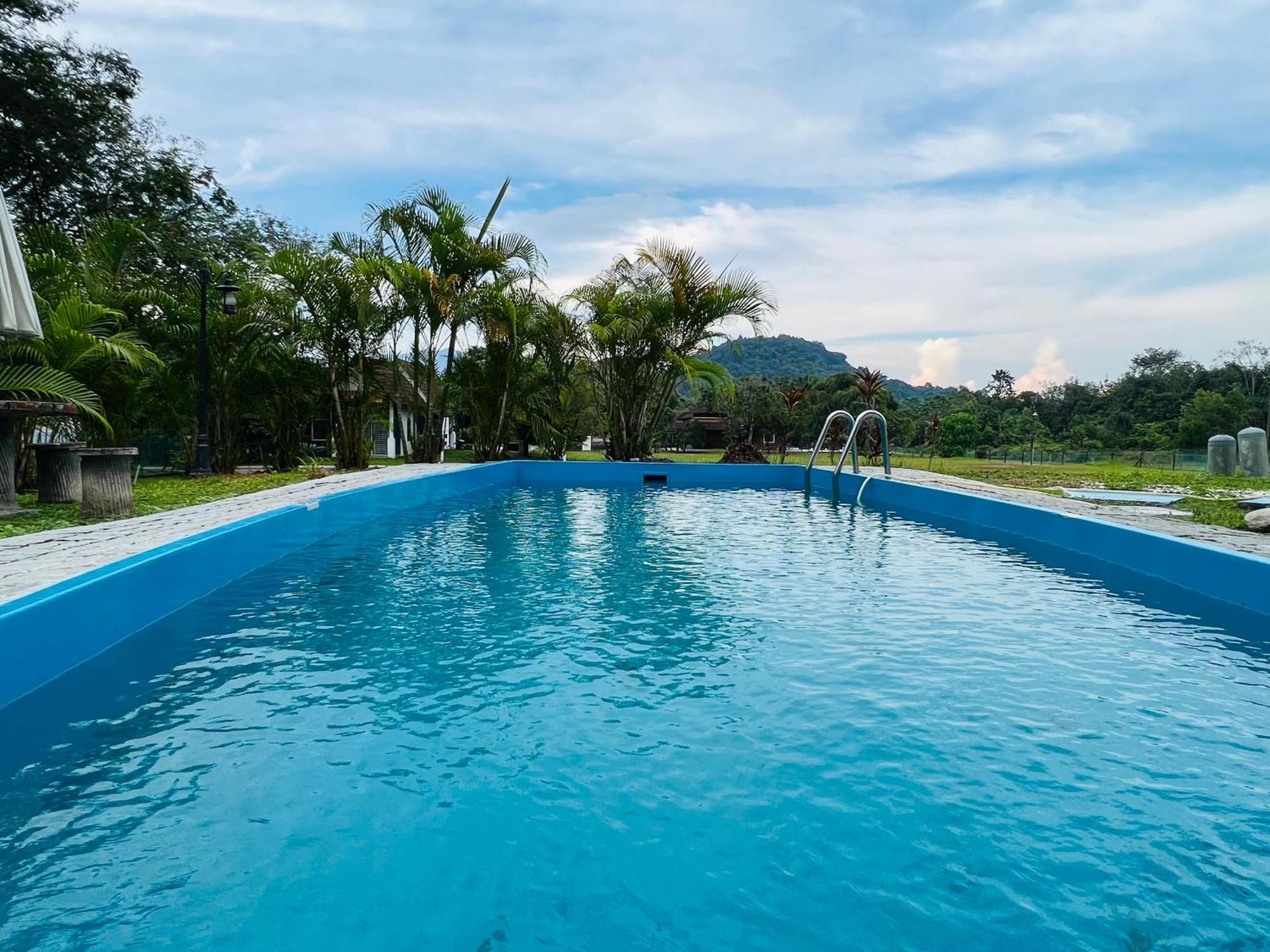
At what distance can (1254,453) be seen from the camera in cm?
1505

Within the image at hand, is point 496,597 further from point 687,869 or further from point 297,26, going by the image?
point 297,26

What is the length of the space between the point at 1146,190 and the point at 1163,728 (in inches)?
575

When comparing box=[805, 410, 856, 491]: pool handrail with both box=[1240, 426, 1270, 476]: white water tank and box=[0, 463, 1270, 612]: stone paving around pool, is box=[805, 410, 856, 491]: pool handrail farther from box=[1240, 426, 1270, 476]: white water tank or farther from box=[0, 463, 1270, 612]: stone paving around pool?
box=[1240, 426, 1270, 476]: white water tank

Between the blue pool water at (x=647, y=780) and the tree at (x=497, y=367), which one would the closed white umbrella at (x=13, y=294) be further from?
the tree at (x=497, y=367)

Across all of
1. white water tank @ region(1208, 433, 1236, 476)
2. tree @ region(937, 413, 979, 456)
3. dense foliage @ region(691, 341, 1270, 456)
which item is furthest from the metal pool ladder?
tree @ region(937, 413, 979, 456)

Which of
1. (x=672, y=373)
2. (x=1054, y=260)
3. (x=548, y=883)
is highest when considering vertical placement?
(x=1054, y=260)

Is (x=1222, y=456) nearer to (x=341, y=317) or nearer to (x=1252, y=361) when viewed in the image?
(x=341, y=317)

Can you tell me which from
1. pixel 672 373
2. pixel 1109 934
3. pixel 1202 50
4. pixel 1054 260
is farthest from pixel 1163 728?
pixel 1054 260

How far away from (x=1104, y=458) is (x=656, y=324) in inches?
923

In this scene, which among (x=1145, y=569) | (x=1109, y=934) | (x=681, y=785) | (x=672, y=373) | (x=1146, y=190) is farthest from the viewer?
(x=672, y=373)

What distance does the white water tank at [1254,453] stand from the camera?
14.9m

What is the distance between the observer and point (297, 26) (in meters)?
12.2

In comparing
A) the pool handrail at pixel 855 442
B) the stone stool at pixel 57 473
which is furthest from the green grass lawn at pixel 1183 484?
the stone stool at pixel 57 473

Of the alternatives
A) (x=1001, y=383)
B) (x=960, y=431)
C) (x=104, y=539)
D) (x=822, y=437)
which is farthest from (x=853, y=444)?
(x=1001, y=383)
